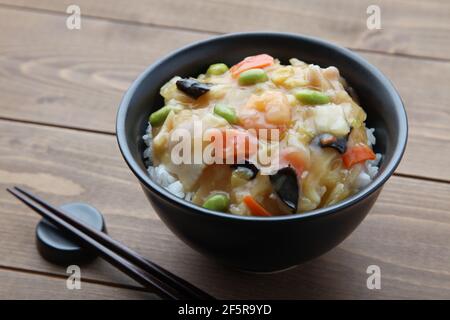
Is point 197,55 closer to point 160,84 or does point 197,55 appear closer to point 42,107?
point 160,84

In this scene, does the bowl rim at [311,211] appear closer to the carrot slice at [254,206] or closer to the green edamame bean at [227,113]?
the carrot slice at [254,206]

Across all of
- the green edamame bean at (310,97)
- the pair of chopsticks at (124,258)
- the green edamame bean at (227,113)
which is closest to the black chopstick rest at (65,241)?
the pair of chopsticks at (124,258)

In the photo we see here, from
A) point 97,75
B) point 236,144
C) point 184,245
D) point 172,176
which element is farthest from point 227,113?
point 97,75

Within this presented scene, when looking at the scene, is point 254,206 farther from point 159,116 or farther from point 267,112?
point 159,116

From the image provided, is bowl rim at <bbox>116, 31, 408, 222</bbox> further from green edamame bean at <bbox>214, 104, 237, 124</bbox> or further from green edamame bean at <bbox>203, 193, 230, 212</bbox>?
green edamame bean at <bbox>214, 104, 237, 124</bbox>

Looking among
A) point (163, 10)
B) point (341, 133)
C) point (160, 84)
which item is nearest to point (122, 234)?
point (160, 84)
